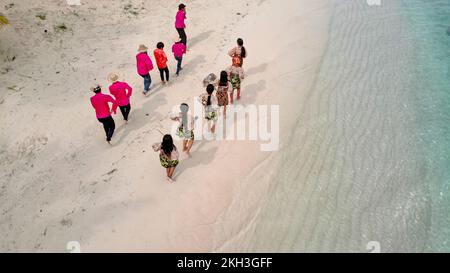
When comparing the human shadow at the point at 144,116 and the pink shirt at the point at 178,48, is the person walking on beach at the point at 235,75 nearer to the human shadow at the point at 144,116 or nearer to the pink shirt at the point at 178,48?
the pink shirt at the point at 178,48

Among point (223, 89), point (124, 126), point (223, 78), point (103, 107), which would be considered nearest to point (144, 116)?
point (124, 126)

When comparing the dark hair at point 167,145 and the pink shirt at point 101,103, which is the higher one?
the pink shirt at point 101,103

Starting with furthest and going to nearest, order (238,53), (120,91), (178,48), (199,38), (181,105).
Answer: (199,38)
(178,48)
(238,53)
(120,91)
(181,105)

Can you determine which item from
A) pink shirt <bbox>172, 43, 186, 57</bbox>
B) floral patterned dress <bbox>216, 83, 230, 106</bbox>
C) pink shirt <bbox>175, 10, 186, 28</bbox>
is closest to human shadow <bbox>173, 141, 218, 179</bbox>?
floral patterned dress <bbox>216, 83, 230, 106</bbox>

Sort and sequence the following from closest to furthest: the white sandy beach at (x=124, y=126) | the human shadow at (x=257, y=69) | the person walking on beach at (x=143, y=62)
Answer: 1. the white sandy beach at (x=124, y=126)
2. the person walking on beach at (x=143, y=62)
3. the human shadow at (x=257, y=69)

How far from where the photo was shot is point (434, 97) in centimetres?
923

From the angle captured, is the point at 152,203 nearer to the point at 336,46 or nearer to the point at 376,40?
the point at 336,46

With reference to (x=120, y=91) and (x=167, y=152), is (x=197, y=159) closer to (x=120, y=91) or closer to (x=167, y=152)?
(x=167, y=152)

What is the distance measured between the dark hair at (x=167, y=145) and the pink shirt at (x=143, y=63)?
330cm

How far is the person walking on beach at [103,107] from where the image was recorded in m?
6.88

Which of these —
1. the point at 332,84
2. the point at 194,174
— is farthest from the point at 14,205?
the point at 332,84

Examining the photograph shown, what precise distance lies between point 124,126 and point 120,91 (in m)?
1.09

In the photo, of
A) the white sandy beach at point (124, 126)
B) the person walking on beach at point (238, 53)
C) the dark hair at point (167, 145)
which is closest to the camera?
the dark hair at point (167, 145)

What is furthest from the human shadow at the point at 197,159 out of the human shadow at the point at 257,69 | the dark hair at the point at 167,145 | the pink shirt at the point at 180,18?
the pink shirt at the point at 180,18
